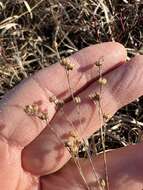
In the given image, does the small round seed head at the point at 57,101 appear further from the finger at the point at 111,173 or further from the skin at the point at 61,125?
the finger at the point at 111,173

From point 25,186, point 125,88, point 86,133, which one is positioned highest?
point 125,88

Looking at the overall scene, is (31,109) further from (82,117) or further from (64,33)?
(64,33)

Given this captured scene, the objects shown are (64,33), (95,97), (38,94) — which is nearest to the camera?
(95,97)

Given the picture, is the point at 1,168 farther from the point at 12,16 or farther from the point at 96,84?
the point at 12,16

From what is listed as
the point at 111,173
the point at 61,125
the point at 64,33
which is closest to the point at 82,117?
the point at 61,125

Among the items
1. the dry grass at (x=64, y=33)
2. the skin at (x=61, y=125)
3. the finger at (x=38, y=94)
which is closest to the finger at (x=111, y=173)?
the skin at (x=61, y=125)

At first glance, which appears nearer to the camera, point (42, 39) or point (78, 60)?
point (78, 60)

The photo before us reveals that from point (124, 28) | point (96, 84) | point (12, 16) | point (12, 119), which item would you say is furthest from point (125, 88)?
point (12, 16)

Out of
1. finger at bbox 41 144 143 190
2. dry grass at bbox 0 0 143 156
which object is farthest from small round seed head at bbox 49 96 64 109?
dry grass at bbox 0 0 143 156
